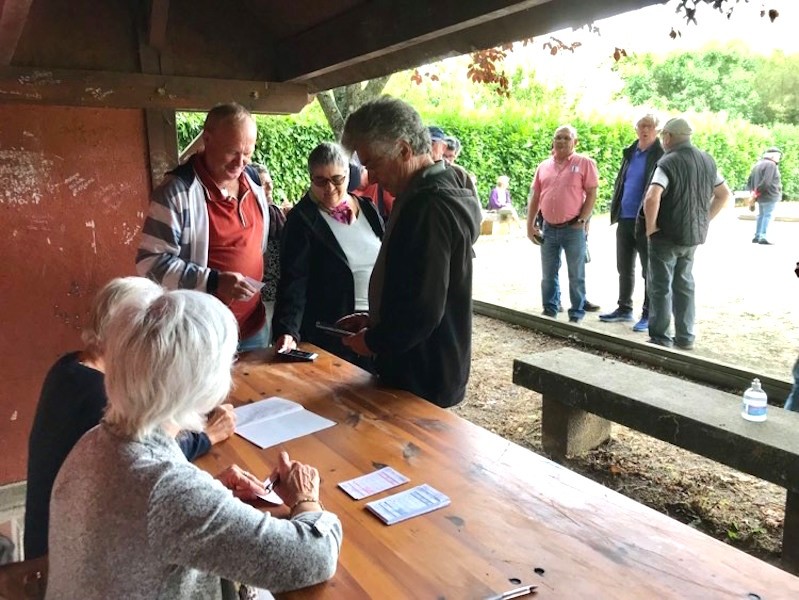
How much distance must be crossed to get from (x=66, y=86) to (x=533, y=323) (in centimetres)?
474

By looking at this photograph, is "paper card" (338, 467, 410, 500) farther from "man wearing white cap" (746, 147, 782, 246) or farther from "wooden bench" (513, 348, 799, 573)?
"man wearing white cap" (746, 147, 782, 246)

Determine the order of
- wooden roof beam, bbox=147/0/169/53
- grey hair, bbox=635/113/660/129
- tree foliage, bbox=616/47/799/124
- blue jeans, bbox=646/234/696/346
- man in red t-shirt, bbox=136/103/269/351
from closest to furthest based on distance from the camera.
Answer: man in red t-shirt, bbox=136/103/269/351 < wooden roof beam, bbox=147/0/169/53 < blue jeans, bbox=646/234/696/346 < grey hair, bbox=635/113/660/129 < tree foliage, bbox=616/47/799/124

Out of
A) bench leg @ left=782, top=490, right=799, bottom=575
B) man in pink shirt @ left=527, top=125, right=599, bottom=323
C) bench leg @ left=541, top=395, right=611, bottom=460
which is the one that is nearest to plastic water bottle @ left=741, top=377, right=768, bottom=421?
bench leg @ left=782, top=490, right=799, bottom=575

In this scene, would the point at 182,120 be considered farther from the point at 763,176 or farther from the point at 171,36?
the point at 763,176

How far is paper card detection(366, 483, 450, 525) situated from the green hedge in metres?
9.48

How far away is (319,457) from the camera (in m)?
1.78

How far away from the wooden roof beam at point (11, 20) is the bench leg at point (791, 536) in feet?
10.5

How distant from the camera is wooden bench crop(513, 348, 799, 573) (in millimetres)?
2665

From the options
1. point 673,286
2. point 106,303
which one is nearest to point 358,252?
point 106,303

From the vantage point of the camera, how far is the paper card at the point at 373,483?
1582 millimetres

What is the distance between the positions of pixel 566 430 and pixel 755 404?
116 cm

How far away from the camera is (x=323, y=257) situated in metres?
2.74

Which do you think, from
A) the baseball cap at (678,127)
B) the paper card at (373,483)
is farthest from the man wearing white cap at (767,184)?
the paper card at (373,483)

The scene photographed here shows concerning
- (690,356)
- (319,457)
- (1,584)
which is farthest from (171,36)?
(690,356)
